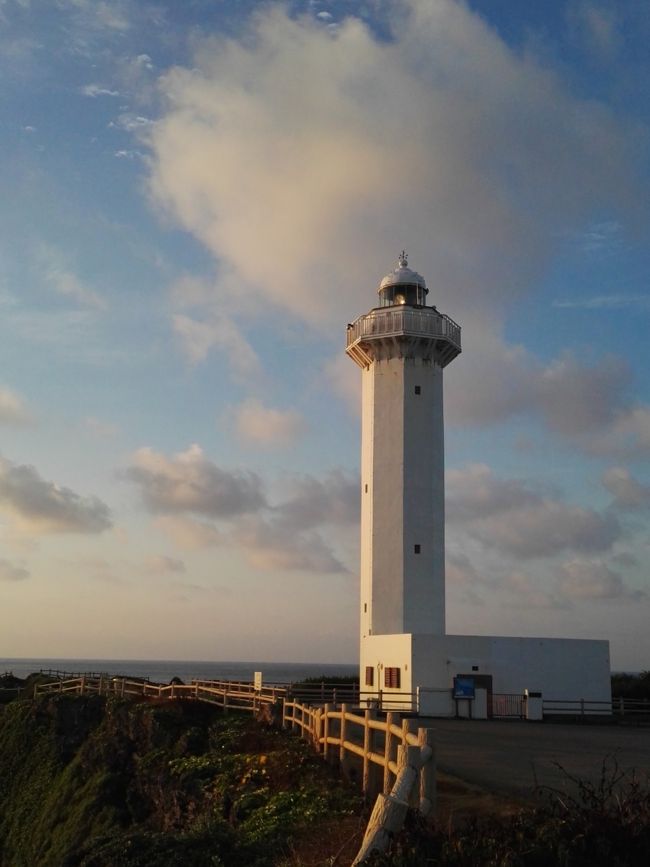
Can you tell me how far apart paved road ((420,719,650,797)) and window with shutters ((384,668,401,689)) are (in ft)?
13.5

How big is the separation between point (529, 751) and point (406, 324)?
21.1 meters

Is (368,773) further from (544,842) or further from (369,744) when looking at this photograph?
(544,842)

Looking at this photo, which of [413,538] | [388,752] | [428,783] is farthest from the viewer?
[413,538]

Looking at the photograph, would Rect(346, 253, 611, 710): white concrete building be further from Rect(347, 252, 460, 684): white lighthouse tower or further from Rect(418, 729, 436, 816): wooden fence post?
Rect(418, 729, 436, 816): wooden fence post

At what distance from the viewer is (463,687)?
1134 inches

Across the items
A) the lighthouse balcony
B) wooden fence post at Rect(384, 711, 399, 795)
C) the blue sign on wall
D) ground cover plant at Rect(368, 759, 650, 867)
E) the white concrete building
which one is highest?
the lighthouse balcony

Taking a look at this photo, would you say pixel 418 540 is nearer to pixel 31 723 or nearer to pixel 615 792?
pixel 31 723

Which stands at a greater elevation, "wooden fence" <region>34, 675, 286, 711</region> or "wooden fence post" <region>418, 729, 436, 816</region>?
"wooden fence" <region>34, 675, 286, 711</region>

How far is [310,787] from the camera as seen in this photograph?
1395cm

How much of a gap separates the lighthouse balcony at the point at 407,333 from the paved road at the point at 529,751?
15.3 m

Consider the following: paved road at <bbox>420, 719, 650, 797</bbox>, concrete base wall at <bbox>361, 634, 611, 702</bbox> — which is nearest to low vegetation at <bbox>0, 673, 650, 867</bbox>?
paved road at <bbox>420, 719, 650, 797</bbox>

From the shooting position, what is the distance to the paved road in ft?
44.4

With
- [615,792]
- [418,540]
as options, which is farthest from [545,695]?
[615,792]

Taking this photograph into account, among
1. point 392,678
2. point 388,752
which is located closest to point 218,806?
point 388,752
